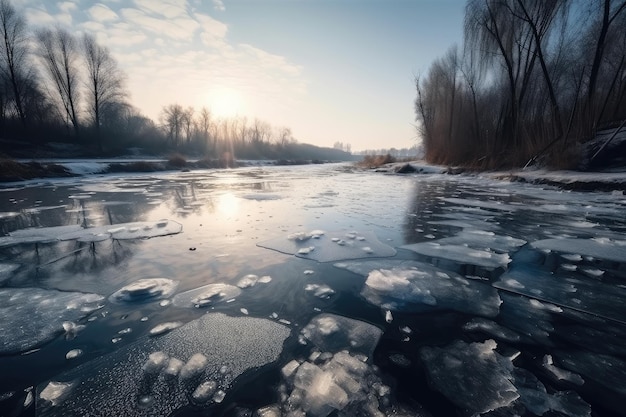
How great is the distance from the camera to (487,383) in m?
1.18

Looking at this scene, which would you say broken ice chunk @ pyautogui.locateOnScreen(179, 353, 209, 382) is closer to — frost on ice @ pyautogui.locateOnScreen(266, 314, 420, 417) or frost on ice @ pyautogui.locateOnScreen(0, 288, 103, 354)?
frost on ice @ pyautogui.locateOnScreen(266, 314, 420, 417)

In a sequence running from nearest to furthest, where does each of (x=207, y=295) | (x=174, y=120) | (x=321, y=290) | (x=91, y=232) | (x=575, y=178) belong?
1. (x=207, y=295)
2. (x=321, y=290)
3. (x=91, y=232)
4. (x=575, y=178)
5. (x=174, y=120)

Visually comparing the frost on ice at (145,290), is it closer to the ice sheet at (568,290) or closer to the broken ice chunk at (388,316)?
the broken ice chunk at (388,316)

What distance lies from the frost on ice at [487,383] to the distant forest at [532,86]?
11.7 metres

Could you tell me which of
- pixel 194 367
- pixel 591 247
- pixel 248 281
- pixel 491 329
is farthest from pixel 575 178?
pixel 194 367

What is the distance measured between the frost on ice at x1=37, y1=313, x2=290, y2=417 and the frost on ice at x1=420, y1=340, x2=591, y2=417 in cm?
80

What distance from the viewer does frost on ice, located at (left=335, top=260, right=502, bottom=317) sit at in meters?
1.84

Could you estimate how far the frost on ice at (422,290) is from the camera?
6.03 ft

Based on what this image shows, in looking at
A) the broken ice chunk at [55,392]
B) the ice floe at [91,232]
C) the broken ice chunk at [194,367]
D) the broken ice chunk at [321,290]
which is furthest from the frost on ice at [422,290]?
the ice floe at [91,232]

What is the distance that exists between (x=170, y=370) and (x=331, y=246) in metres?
2.06

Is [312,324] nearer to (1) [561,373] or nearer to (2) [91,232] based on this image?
(1) [561,373]

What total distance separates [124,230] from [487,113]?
75.1ft

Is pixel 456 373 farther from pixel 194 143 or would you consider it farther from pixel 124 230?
pixel 194 143

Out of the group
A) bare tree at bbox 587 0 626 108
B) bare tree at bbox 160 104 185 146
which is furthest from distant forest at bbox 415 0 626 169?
bare tree at bbox 160 104 185 146
